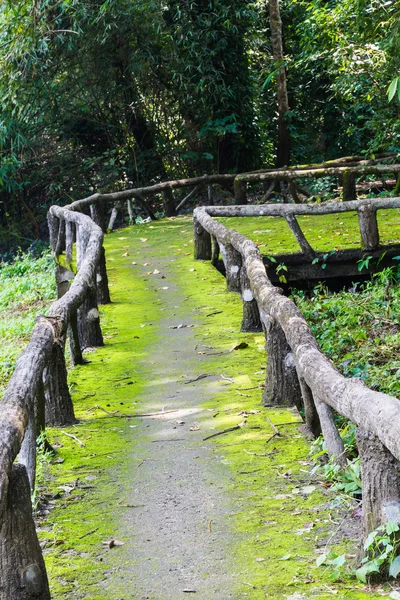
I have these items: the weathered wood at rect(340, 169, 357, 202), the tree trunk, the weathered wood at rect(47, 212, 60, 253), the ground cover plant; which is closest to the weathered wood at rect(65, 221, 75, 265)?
the weathered wood at rect(47, 212, 60, 253)

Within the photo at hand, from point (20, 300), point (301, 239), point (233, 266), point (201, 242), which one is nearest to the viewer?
point (233, 266)

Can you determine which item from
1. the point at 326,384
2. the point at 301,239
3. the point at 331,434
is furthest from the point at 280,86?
the point at 326,384

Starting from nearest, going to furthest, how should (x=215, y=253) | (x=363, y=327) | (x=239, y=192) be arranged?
(x=363, y=327), (x=215, y=253), (x=239, y=192)

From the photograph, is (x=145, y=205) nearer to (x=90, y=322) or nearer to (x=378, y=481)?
(x=90, y=322)

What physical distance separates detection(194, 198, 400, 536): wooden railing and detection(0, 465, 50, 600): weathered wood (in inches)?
50.4

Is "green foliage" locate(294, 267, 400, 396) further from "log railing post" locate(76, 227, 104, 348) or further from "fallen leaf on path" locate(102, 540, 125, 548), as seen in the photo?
"fallen leaf on path" locate(102, 540, 125, 548)

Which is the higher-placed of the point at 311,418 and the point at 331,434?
the point at 331,434

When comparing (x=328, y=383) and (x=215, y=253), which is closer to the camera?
(x=328, y=383)

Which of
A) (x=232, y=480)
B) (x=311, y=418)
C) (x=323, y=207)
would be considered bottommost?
(x=232, y=480)

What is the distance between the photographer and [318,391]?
4043 mm

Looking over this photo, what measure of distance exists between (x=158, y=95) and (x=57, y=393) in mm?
15485

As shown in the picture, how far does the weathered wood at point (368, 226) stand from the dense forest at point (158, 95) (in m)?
5.90

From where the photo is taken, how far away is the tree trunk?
18.2 meters

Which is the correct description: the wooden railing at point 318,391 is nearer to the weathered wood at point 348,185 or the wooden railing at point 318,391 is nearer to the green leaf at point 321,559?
the green leaf at point 321,559
